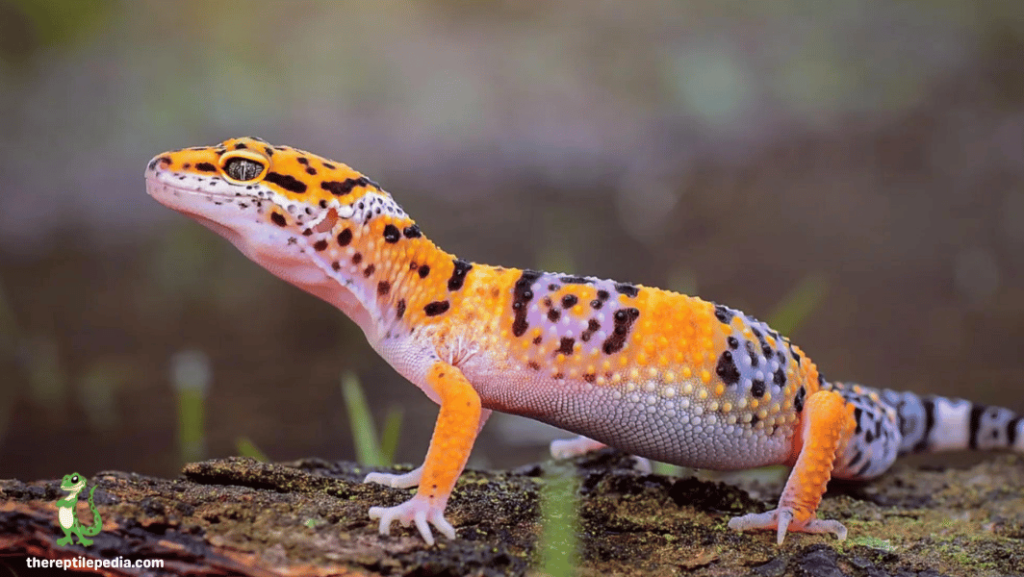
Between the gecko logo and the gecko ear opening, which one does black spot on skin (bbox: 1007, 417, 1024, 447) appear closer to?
the gecko ear opening

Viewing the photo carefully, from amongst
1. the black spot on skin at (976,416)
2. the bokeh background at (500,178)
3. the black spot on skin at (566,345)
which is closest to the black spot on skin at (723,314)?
the black spot on skin at (566,345)

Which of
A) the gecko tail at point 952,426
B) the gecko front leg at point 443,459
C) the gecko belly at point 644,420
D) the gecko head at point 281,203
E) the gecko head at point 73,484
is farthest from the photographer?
the gecko tail at point 952,426

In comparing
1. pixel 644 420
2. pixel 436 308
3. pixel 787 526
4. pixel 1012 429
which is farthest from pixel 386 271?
pixel 1012 429

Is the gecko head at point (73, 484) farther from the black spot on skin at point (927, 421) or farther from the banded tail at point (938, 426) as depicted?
the black spot on skin at point (927, 421)

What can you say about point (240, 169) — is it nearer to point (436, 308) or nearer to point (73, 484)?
point (436, 308)

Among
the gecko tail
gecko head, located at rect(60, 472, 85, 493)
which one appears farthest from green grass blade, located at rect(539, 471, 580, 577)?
the gecko tail

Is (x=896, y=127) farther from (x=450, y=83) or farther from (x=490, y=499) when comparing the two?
(x=490, y=499)

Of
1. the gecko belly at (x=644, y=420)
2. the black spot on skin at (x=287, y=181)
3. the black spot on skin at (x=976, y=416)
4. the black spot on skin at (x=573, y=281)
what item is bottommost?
the gecko belly at (x=644, y=420)
